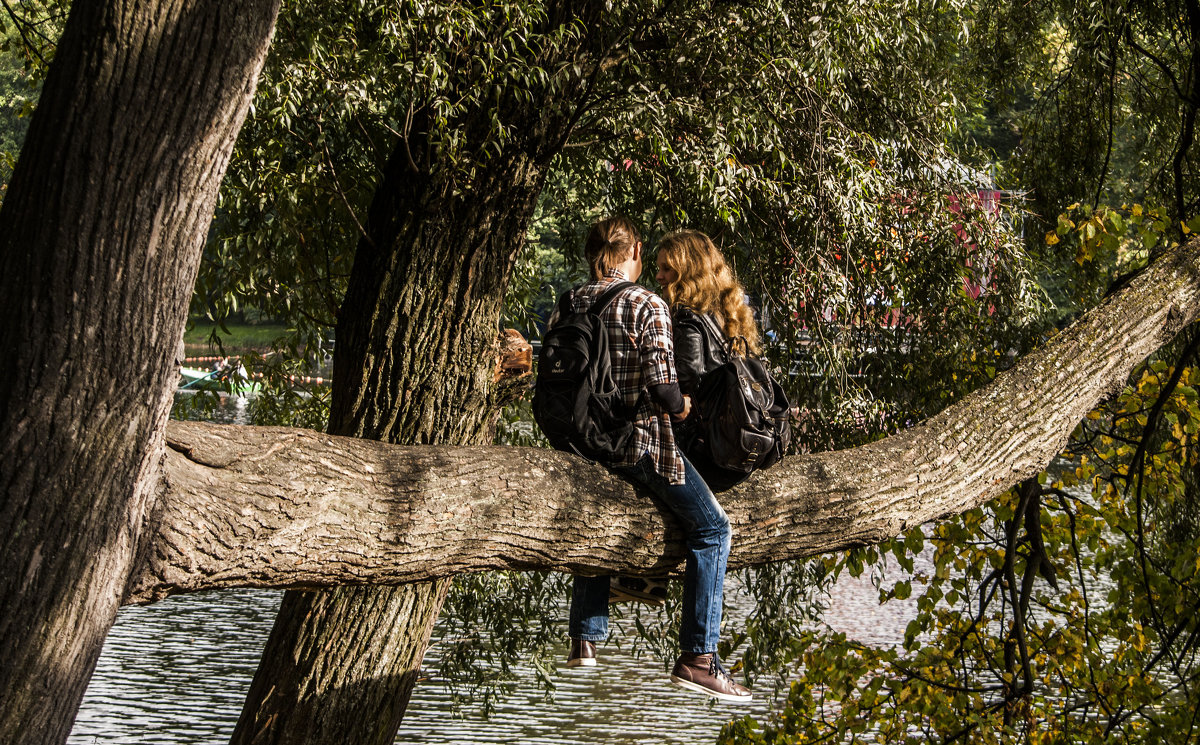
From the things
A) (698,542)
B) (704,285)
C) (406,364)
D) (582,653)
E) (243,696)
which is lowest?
(243,696)

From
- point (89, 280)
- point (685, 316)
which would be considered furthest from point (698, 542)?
point (89, 280)

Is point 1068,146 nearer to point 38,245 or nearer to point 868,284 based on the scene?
point 868,284

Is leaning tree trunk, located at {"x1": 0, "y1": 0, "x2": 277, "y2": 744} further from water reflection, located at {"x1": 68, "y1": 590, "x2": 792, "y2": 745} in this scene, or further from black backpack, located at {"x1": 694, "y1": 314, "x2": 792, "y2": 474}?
water reflection, located at {"x1": 68, "y1": 590, "x2": 792, "y2": 745}

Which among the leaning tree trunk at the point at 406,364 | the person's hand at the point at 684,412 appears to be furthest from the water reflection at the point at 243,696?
the person's hand at the point at 684,412

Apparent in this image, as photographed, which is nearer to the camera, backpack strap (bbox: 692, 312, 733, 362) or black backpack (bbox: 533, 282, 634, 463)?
black backpack (bbox: 533, 282, 634, 463)

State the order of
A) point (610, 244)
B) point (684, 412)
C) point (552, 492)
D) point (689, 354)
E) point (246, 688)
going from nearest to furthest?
point (552, 492) < point (684, 412) < point (689, 354) < point (610, 244) < point (246, 688)

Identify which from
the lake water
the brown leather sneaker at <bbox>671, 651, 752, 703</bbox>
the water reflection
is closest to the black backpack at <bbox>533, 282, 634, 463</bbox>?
the brown leather sneaker at <bbox>671, 651, 752, 703</bbox>

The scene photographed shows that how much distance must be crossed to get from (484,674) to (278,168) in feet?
11.6

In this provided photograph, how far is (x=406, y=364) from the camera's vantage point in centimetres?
516

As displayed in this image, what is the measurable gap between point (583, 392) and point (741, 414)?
0.51m

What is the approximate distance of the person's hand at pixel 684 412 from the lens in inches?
147

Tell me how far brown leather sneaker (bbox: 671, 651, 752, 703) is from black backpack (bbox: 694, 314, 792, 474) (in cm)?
65

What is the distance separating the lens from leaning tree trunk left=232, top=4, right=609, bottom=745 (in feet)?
16.1

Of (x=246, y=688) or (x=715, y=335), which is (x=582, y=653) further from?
(x=246, y=688)
